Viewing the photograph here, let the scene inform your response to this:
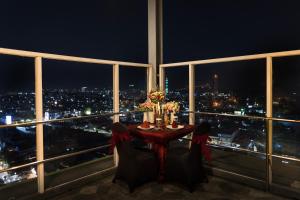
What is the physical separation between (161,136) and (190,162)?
470 millimetres

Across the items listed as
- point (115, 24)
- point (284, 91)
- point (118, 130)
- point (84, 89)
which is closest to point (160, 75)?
point (84, 89)

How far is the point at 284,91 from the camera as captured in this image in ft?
9.28

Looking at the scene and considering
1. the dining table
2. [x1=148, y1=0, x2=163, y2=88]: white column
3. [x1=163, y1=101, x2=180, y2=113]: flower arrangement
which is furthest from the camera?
[x1=148, y1=0, x2=163, y2=88]: white column

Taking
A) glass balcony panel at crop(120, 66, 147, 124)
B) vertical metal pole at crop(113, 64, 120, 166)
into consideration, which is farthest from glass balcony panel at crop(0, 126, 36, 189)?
glass balcony panel at crop(120, 66, 147, 124)

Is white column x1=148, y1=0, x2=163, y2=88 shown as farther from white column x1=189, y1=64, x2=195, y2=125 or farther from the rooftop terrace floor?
the rooftop terrace floor

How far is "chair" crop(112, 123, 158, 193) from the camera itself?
266 centimetres

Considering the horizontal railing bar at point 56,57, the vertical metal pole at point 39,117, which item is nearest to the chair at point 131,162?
the vertical metal pole at point 39,117

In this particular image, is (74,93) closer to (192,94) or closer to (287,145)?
(192,94)

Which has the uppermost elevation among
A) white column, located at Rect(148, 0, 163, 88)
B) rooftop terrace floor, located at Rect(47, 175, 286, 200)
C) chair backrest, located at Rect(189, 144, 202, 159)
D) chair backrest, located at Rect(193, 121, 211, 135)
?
white column, located at Rect(148, 0, 163, 88)

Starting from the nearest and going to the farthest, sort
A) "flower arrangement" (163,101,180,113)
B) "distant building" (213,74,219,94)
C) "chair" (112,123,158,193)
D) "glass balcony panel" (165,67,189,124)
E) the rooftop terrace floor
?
the rooftop terrace floor
"chair" (112,123,158,193)
"flower arrangement" (163,101,180,113)
"distant building" (213,74,219,94)
"glass balcony panel" (165,67,189,124)

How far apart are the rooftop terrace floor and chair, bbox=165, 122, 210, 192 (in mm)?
123

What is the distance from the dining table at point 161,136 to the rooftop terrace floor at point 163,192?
0.28m

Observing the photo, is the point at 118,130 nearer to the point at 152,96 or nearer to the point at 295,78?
the point at 152,96

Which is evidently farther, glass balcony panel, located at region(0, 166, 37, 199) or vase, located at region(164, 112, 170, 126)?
vase, located at region(164, 112, 170, 126)
